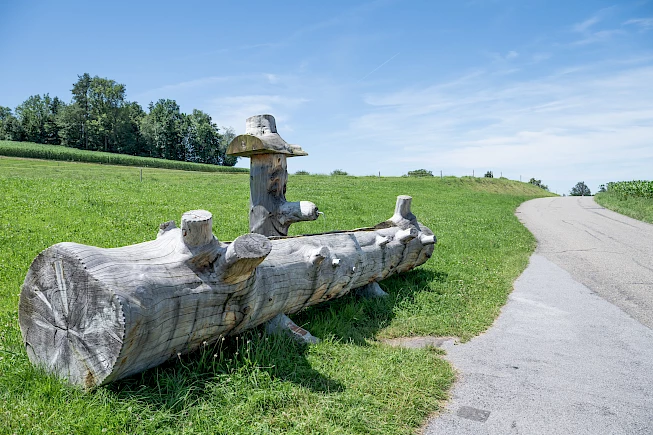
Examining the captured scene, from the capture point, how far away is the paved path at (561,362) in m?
3.24

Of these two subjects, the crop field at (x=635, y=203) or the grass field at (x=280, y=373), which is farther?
the crop field at (x=635, y=203)

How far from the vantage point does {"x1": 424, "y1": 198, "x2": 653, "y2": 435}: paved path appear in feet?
10.6

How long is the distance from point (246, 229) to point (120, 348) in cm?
703

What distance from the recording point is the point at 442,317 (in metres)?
5.52

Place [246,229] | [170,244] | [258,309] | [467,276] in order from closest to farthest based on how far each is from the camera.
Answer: [170,244], [258,309], [467,276], [246,229]

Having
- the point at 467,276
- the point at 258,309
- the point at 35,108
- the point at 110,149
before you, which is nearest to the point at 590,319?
the point at 467,276

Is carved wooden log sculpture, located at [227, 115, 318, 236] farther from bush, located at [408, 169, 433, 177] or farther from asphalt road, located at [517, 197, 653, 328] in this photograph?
bush, located at [408, 169, 433, 177]

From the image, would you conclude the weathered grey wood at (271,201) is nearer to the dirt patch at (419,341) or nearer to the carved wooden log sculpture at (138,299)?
the carved wooden log sculpture at (138,299)

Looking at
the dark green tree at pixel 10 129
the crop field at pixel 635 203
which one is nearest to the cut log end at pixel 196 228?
the crop field at pixel 635 203

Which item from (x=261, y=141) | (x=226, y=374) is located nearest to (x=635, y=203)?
(x=261, y=141)

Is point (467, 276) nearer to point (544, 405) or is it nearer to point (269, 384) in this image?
point (544, 405)

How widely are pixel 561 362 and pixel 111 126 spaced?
84.5 metres

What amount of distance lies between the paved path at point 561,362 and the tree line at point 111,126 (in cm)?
7136

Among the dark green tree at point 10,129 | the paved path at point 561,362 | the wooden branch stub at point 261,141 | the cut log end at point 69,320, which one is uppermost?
the dark green tree at point 10,129
